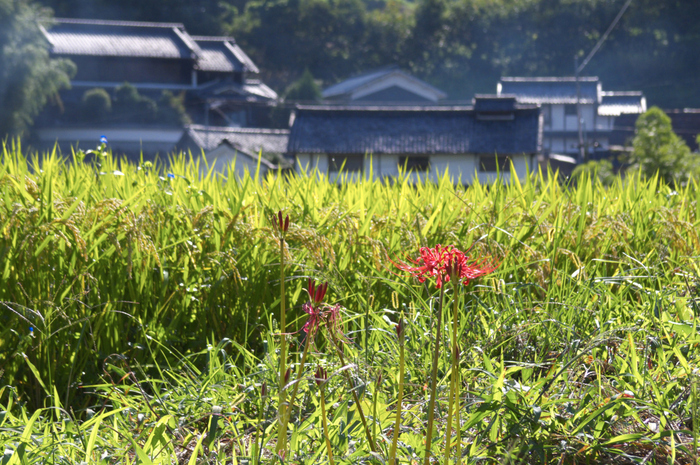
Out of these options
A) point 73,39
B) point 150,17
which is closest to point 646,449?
point 73,39

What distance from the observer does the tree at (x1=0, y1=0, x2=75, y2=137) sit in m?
22.0

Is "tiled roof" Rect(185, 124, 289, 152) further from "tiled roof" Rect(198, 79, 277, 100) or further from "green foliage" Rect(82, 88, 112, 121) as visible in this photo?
"tiled roof" Rect(198, 79, 277, 100)

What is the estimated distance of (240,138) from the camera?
85.1 feet

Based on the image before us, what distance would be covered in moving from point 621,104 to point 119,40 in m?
30.5

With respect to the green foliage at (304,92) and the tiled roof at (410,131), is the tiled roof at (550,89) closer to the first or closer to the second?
the green foliage at (304,92)

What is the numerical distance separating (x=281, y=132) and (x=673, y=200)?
84.7 ft

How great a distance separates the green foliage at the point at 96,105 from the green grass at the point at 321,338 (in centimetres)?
2824

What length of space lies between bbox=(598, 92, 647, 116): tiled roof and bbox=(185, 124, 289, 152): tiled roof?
67.5 feet

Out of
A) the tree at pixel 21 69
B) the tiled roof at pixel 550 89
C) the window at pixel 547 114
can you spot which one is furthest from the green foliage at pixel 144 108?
A: the tiled roof at pixel 550 89

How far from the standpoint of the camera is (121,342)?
6.78 ft

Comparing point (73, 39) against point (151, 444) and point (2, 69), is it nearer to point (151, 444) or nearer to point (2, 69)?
point (2, 69)

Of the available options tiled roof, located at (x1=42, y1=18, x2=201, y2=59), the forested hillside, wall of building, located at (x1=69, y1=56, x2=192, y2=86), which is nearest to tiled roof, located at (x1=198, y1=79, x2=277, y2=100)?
wall of building, located at (x1=69, y1=56, x2=192, y2=86)

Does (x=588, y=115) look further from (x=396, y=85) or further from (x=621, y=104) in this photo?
(x=396, y=85)

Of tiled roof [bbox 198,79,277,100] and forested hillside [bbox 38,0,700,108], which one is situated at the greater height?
forested hillside [bbox 38,0,700,108]
